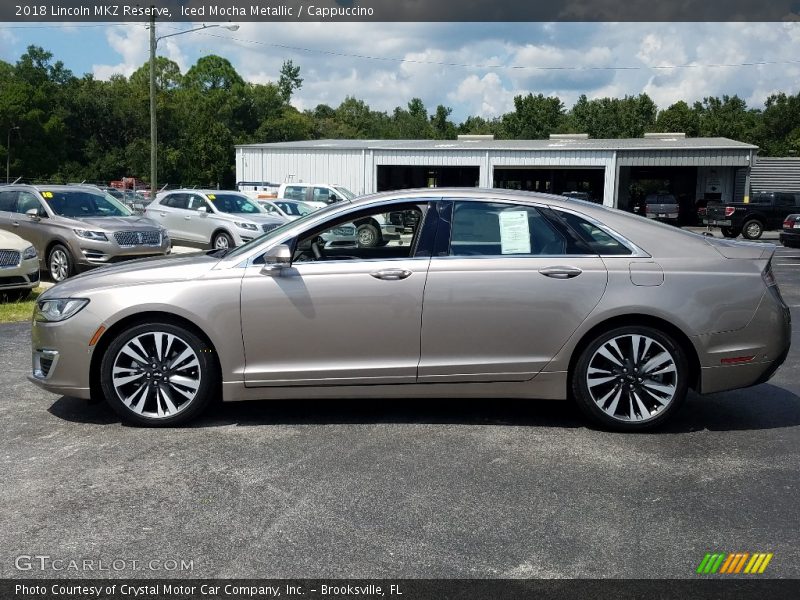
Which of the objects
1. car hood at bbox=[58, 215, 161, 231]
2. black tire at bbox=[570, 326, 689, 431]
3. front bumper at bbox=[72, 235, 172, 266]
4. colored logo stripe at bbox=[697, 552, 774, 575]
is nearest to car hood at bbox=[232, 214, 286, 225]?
car hood at bbox=[58, 215, 161, 231]

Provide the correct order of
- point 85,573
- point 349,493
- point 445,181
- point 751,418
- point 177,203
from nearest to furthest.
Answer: point 85,573
point 349,493
point 751,418
point 177,203
point 445,181

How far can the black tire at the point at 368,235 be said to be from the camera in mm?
5562

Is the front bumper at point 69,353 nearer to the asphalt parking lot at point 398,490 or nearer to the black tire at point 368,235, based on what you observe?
the asphalt parking lot at point 398,490

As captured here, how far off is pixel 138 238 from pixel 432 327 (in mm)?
9950

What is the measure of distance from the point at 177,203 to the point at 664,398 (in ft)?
54.2

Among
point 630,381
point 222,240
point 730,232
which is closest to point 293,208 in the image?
point 222,240

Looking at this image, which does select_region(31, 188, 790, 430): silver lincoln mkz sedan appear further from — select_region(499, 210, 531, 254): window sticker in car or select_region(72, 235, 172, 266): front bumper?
select_region(72, 235, 172, 266): front bumper

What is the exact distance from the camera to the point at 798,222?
800 inches

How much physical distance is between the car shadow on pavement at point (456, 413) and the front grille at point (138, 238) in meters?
8.01

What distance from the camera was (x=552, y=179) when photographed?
155 ft

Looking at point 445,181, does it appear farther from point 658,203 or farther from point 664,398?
point 664,398

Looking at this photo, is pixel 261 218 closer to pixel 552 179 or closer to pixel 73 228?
pixel 73 228

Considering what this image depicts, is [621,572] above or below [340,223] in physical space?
below

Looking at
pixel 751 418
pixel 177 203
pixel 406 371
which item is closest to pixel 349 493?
pixel 406 371
